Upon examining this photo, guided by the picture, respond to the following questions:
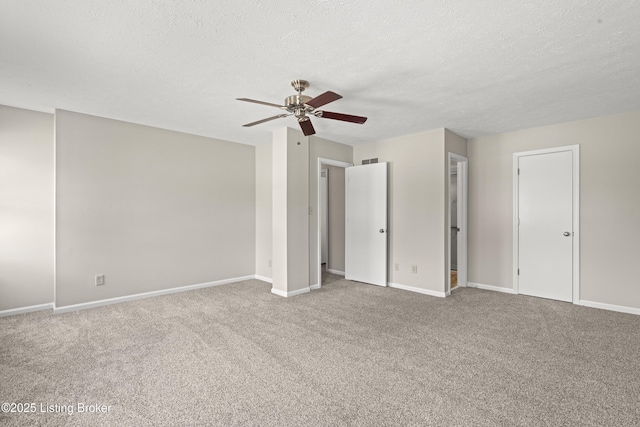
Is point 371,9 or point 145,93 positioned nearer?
point 371,9

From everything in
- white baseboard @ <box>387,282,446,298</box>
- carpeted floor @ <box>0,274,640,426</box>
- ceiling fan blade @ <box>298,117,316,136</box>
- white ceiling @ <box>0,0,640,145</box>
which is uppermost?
white ceiling @ <box>0,0,640,145</box>

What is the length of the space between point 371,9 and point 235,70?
50.8 inches

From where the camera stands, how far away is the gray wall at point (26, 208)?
12.0 feet

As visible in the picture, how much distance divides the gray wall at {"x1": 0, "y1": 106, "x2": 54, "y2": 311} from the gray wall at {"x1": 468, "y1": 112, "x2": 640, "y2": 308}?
6139 millimetres

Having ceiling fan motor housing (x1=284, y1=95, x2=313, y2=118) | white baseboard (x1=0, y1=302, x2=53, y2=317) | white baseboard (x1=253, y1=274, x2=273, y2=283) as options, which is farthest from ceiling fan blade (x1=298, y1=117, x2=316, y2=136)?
white baseboard (x1=0, y1=302, x2=53, y2=317)

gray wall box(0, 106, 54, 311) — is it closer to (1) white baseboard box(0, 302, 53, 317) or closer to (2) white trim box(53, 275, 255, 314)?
(1) white baseboard box(0, 302, 53, 317)

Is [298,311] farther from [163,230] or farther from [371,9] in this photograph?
[371,9]

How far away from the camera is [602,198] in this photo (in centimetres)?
394

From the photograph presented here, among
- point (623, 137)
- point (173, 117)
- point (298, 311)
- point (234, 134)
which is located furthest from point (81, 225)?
point (623, 137)

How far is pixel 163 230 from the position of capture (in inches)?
182

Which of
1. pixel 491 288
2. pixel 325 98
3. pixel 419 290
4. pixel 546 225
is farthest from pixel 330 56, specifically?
pixel 491 288

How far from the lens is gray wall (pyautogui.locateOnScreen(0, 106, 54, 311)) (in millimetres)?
3666

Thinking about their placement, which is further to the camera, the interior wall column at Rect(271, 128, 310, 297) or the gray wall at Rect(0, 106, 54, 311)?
the interior wall column at Rect(271, 128, 310, 297)

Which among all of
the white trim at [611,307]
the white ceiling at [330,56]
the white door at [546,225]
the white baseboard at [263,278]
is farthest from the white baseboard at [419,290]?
the white ceiling at [330,56]
